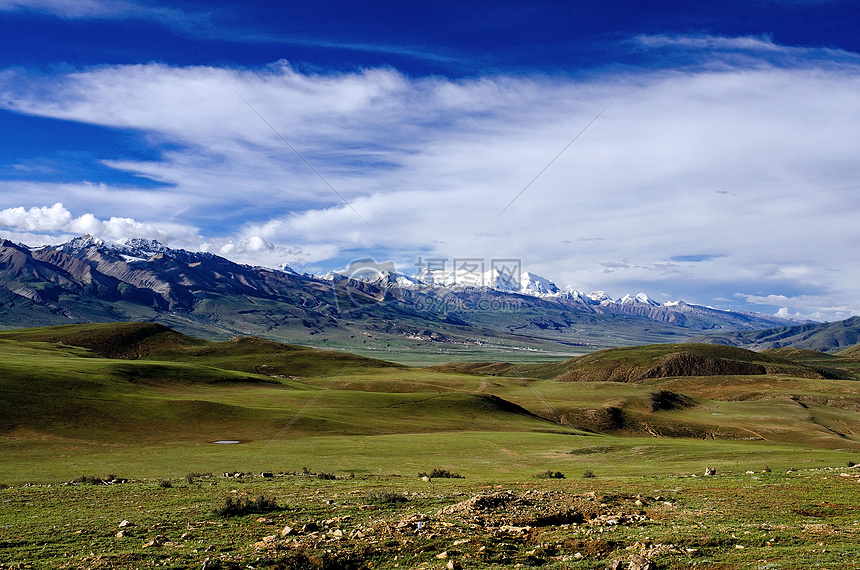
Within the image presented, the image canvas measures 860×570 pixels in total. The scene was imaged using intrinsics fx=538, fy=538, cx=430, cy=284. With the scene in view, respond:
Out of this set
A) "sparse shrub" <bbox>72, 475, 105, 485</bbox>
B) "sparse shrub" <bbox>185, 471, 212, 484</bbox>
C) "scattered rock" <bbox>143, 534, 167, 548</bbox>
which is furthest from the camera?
"sparse shrub" <bbox>185, 471, 212, 484</bbox>

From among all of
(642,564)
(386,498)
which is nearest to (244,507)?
(386,498)

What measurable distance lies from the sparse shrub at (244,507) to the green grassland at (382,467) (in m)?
0.40

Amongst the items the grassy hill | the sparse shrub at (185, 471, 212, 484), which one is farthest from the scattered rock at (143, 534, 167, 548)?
the grassy hill

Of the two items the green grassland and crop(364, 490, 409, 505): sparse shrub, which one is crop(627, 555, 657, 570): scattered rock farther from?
crop(364, 490, 409, 505): sparse shrub

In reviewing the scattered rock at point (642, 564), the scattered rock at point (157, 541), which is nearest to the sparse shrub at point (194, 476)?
the scattered rock at point (157, 541)

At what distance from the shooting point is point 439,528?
54.4 ft

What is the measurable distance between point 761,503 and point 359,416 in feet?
177

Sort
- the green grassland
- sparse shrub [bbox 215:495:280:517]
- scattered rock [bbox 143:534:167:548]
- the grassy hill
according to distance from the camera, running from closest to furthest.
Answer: the green grassland
scattered rock [bbox 143:534:167:548]
sparse shrub [bbox 215:495:280:517]
the grassy hill

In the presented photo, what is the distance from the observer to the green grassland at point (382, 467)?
581 inches

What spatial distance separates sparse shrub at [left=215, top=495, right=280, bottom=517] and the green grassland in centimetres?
40

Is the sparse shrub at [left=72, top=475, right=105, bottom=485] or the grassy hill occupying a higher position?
the sparse shrub at [left=72, top=475, right=105, bottom=485]

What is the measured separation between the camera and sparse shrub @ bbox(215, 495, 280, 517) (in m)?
19.0

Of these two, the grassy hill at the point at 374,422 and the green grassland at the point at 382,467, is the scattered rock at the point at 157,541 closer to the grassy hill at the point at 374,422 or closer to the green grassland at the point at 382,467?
the green grassland at the point at 382,467

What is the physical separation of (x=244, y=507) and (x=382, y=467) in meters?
19.2
